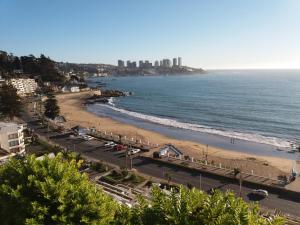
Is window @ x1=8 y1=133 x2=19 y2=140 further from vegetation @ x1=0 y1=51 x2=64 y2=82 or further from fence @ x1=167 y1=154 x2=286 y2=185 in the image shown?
vegetation @ x1=0 y1=51 x2=64 y2=82

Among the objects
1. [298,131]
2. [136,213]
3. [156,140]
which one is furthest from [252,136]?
[136,213]

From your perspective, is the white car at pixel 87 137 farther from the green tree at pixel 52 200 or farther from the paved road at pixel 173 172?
the green tree at pixel 52 200

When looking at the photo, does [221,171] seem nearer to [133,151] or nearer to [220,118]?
[133,151]

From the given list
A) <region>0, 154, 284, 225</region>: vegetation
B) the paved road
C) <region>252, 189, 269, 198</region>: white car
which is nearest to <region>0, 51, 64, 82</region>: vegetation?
the paved road

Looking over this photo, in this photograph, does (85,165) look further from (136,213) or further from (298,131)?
(298,131)

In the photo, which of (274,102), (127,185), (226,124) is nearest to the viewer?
(127,185)
